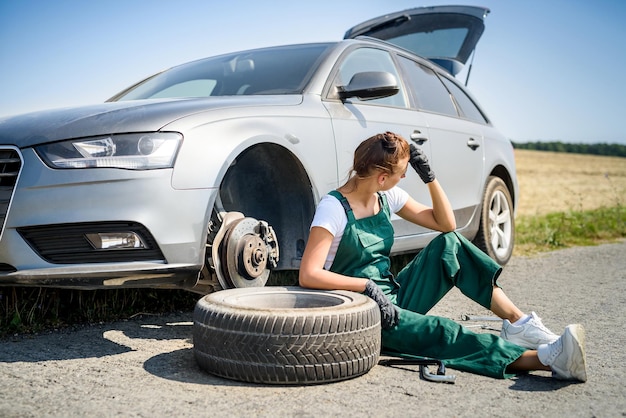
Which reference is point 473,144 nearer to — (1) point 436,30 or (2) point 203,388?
(1) point 436,30

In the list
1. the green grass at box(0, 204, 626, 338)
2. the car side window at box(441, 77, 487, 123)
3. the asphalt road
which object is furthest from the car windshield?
the car side window at box(441, 77, 487, 123)

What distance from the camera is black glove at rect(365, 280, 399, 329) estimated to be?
3.00m

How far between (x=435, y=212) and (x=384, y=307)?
81cm

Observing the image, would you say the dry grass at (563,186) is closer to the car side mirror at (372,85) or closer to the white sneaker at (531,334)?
the car side mirror at (372,85)

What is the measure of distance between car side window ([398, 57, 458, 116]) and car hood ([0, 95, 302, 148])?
2276 mm

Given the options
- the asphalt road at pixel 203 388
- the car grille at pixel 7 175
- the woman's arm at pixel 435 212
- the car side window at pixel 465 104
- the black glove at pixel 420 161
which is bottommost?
the asphalt road at pixel 203 388

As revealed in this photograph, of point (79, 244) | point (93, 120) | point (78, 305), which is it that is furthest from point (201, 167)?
point (78, 305)

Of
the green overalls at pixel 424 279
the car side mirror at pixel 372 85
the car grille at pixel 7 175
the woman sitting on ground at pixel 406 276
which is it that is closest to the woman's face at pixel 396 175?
the woman sitting on ground at pixel 406 276

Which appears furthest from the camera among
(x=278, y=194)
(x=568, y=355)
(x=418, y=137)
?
(x=418, y=137)

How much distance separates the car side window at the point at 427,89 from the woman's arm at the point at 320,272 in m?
2.41

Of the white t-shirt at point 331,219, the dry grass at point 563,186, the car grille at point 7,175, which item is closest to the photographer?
the car grille at point 7,175

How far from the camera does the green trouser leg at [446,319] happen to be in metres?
2.87

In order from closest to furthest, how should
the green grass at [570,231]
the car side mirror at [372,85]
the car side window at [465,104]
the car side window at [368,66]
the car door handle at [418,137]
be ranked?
the car side mirror at [372,85]
the car side window at [368,66]
the car door handle at [418,137]
the car side window at [465,104]
the green grass at [570,231]

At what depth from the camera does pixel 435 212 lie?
360cm
